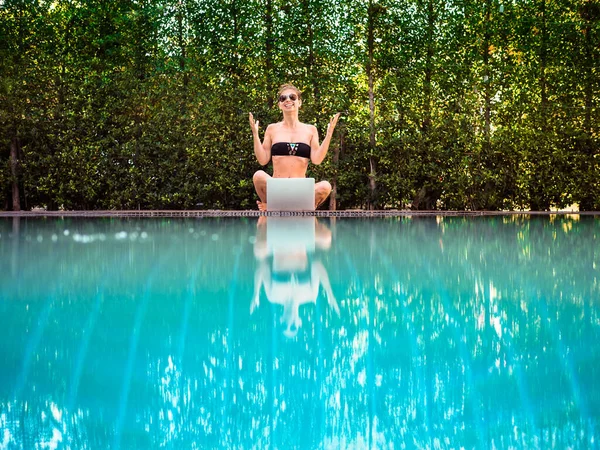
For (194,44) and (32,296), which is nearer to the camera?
(32,296)

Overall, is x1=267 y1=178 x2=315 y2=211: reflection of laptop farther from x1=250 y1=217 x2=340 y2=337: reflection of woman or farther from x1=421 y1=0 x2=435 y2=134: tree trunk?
x1=250 y1=217 x2=340 y2=337: reflection of woman

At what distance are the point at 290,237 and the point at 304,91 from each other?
6.58 m

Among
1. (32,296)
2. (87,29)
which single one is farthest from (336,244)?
(87,29)

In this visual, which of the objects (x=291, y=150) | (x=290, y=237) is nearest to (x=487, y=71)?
(x=291, y=150)

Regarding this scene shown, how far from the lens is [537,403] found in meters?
1.70

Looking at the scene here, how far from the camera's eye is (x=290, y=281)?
12.2ft

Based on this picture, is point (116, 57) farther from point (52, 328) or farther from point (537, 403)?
point (537, 403)

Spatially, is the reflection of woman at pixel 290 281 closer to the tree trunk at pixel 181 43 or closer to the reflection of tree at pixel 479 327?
the reflection of tree at pixel 479 327

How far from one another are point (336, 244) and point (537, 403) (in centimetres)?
449

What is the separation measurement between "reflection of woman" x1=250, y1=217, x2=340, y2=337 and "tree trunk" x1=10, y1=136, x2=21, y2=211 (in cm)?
868

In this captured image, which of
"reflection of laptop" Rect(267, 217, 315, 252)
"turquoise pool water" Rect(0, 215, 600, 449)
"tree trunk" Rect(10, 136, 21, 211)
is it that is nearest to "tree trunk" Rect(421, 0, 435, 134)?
"reflection of laptop" Rect(267, 217, 315, 252)

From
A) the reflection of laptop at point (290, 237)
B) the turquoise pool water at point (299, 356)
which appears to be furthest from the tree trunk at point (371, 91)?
the turquoise pool water at point (299, 356)

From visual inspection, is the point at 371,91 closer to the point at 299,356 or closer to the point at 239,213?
the point at 239,213

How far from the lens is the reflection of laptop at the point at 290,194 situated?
10688 mm
